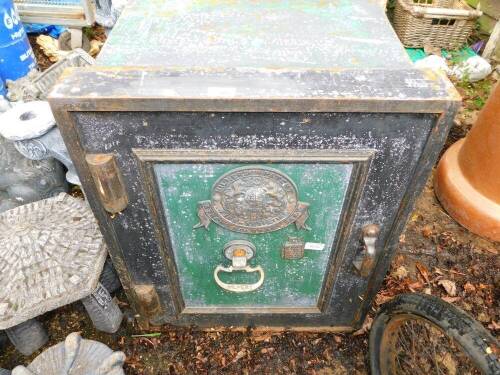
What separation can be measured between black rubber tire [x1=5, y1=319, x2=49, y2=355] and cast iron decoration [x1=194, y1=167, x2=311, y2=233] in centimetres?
124

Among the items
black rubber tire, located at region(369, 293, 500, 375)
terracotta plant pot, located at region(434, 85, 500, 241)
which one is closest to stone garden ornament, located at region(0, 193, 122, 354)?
black rubber tire, located at region(369, 293, 500, 375)

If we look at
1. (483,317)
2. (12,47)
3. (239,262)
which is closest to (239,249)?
(239,262)

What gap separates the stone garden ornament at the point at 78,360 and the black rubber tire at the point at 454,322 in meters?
1.22

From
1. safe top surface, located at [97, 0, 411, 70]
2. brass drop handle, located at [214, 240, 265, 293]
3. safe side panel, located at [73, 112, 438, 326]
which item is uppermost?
safe top surface, located at [97, 0, 411, 70]

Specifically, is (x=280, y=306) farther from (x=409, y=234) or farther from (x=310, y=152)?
(x=409, y=234)

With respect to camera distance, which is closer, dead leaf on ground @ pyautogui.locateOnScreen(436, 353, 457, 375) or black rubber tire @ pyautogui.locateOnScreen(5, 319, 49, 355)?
black rubber tire @ pyautogui.locateOnScreen(5, 319, 49, 355)

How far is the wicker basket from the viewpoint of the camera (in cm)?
415

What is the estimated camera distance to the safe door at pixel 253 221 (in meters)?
1.39

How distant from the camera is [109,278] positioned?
7.79ft

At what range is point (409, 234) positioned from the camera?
2.95m

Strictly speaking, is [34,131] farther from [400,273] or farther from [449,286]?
[449,286]

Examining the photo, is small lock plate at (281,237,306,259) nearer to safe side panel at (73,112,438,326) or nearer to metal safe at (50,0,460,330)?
metal safe at (50,0,460,330)

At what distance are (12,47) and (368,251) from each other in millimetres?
3384

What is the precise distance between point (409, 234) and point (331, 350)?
1102 millimetres
